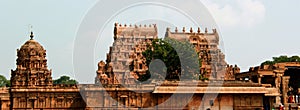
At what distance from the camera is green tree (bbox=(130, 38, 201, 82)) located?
64188 millimetres

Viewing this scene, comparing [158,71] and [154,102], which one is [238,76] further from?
[154,102]

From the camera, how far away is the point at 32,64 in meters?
62.9

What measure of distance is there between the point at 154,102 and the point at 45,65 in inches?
779

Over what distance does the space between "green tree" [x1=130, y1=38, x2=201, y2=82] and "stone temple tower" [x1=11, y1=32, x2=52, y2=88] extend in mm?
12393

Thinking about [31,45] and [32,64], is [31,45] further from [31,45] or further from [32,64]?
[32,64]

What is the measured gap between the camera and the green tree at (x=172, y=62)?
64.2m

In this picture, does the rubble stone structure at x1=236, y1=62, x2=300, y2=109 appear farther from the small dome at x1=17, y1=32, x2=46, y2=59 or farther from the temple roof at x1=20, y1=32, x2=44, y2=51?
the temple roof at x1=20, y1=32, x2=44, y2=51

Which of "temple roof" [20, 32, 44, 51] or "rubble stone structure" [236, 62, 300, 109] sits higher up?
"temple roof" [20, 32, 44, 51]

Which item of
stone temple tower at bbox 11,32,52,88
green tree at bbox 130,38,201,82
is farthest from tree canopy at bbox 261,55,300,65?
stone temple tower at bbox 11,32,52,88

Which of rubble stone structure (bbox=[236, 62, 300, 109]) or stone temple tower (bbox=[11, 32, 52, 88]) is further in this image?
stone temple tower (bbox=[11, 32, 52, 88])

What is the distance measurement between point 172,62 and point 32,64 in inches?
697

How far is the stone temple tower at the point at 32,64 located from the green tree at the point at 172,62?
40.7 ft

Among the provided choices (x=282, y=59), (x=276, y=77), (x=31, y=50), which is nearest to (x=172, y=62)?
(x=276, y=77)

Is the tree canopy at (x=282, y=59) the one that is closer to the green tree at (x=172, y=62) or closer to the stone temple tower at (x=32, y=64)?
the green tree at (x=172, y=62)
